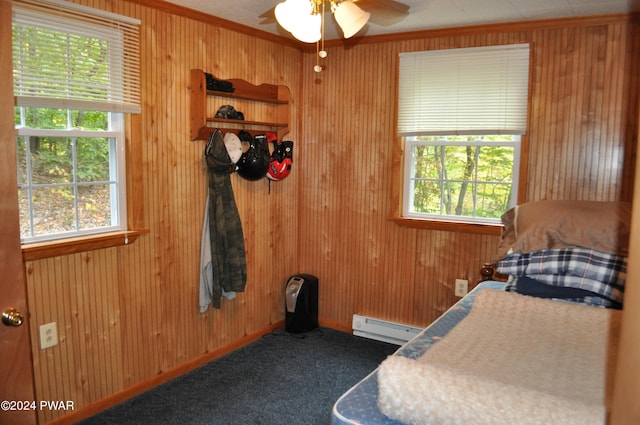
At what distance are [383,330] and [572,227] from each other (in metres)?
1.80

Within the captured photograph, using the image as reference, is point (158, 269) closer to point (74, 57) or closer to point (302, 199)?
point (74, 57)

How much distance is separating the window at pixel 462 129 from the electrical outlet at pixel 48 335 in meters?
2.45

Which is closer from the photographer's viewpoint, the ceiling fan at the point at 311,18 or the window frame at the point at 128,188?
the ceiling fan at the point at 311,18

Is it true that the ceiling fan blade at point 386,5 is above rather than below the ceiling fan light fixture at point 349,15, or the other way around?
above

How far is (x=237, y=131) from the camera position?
352cm

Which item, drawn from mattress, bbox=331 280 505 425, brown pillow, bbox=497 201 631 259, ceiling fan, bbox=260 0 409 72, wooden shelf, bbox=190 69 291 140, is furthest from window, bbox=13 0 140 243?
brown pillow, bbox=497 201 631 259

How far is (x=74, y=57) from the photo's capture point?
2.56m

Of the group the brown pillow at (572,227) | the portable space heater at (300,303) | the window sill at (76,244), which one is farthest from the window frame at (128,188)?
the brown pillow at (572,227)

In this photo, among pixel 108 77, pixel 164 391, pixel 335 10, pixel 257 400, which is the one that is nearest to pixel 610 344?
pixel 335 10

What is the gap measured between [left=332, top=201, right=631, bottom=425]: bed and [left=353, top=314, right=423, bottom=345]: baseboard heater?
917 millimetres

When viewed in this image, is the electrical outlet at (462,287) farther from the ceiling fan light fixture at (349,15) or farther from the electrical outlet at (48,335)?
the electrical outlet at (48,335)

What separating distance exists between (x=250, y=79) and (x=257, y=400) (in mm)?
2231

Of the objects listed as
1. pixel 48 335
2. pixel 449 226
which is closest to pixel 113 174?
pixel 48 335

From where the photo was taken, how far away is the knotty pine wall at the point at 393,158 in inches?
120
